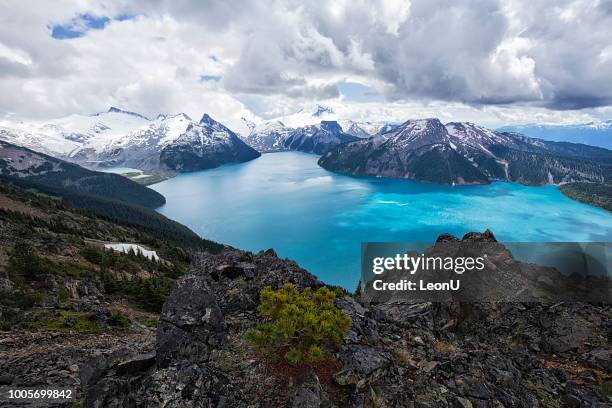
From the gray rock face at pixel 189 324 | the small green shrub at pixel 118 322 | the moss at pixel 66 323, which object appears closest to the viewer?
the gray rock face at pixel 189 324

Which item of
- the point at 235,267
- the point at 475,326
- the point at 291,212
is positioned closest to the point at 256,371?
the point at 235,267

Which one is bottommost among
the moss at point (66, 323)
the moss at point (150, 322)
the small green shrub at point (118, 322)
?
the moss at point (150, 322)

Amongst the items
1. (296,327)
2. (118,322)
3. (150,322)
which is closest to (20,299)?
(118,322)

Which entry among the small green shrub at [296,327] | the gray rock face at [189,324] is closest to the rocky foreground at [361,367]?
the gray rock face at [189,324]

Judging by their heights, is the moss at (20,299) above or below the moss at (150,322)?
above

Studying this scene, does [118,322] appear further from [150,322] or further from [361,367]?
[361,367]

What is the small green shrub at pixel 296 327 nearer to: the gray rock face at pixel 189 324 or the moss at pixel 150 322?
the gray rock face at pixel 189 324
